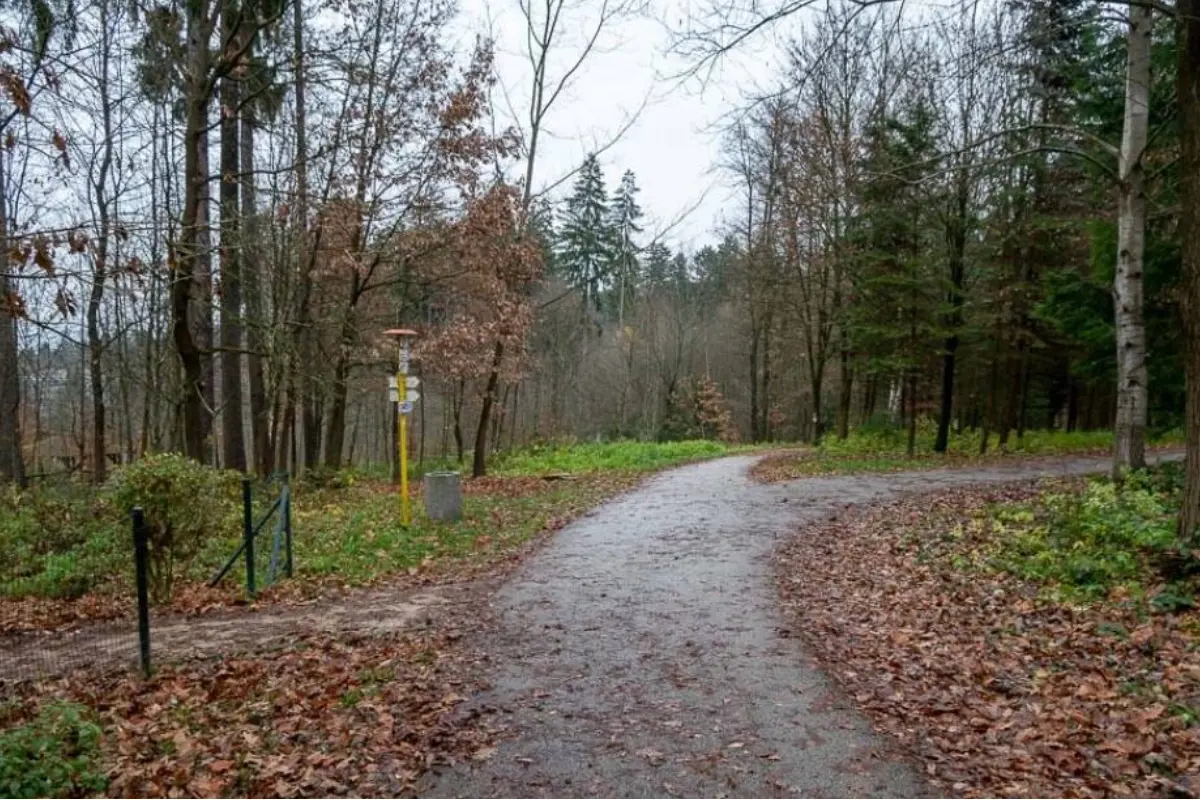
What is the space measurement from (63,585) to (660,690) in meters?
7.95

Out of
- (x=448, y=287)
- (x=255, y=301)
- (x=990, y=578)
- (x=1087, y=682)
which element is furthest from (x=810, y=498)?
(x=255, y=301)

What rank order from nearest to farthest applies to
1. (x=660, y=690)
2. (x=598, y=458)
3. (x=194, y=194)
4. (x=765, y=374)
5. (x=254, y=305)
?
(x=660, y=690) → (x=194, y=194) → (x=254, y=305) → (x=598, y=458) → (x=765, y=374)

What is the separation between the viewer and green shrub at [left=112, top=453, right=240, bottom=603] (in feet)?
24.7

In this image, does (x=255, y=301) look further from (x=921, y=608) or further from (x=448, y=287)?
(x=921, y=608)

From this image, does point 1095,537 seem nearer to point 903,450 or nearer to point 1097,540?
point 1097,540

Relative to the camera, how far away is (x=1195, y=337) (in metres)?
6.43

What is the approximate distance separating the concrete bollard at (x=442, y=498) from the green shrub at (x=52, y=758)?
7479 millimetres

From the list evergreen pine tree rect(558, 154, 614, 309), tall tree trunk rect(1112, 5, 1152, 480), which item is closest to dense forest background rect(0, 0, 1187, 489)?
tall tree trunk rect(1112, 5, 1152, 480)

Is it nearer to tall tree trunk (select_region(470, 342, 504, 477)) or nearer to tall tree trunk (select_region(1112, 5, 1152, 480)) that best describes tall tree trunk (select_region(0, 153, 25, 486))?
tall tree trunk (select_region(470, 342, 504, 477))

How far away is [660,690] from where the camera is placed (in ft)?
16.3

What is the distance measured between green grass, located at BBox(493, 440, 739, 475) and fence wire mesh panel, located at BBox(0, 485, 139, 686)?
1052cm

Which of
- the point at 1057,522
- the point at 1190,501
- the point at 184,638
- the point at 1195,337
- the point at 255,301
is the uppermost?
the point at 255,301

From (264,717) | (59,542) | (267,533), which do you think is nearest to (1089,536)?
(264,717)

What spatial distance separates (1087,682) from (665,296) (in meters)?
39.5
